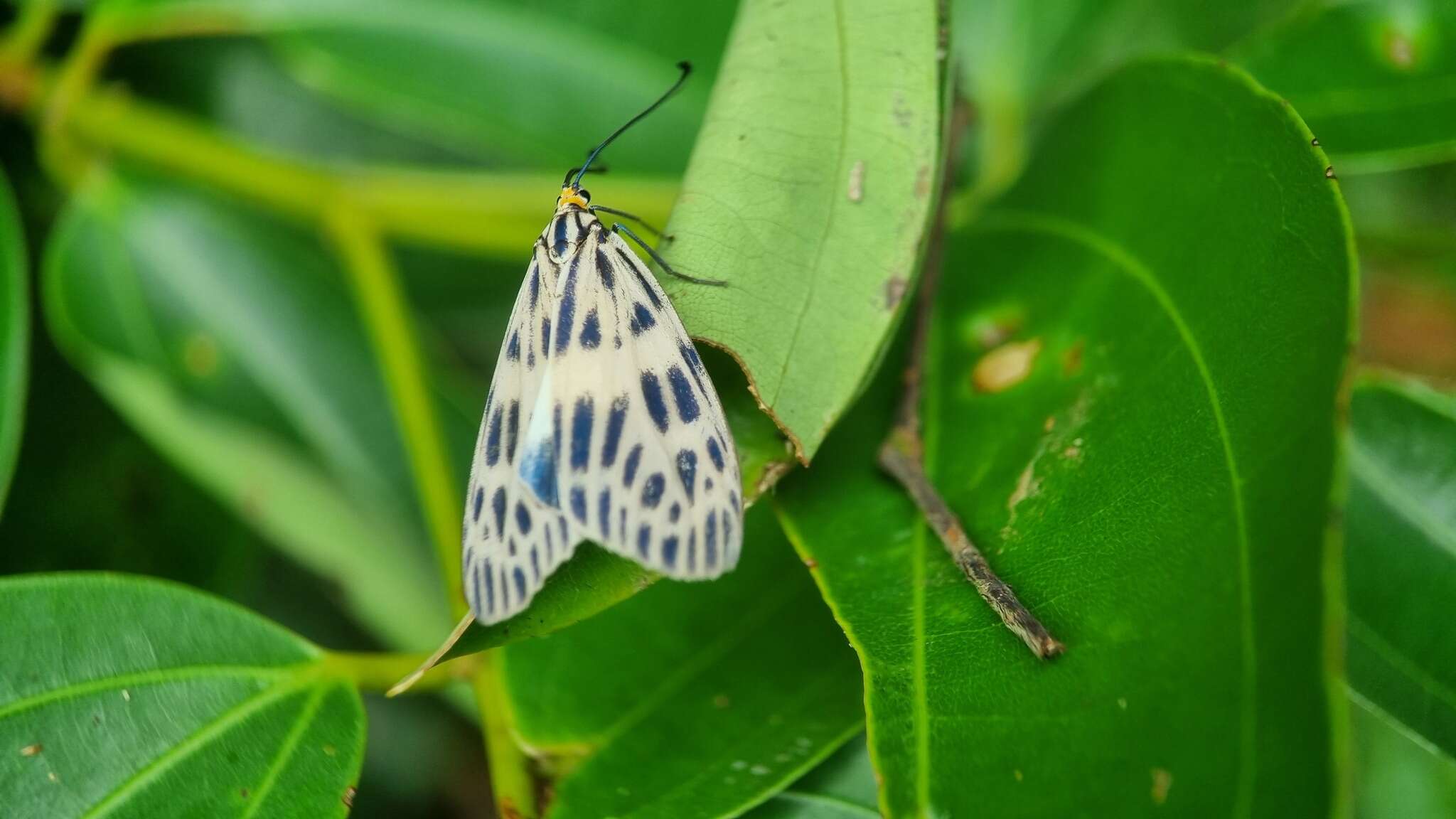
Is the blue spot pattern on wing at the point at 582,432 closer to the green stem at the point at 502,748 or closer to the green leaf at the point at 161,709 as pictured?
the green stem at the point at 502,748

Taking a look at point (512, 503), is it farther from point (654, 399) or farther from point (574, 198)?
point (574, 198)

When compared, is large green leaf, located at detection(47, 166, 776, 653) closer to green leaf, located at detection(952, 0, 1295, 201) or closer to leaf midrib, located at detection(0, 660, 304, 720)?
leaf midrib, located at detection(0, 660, 304, 720)

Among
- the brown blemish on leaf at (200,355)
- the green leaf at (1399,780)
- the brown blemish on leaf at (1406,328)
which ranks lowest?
the green leaf at (1399,780)

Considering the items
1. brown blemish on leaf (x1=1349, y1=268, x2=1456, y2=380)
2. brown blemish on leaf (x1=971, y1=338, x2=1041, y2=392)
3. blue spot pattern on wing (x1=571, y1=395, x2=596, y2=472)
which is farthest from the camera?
brown blemish on leaf (x1=1349, y1=268, x2=1456, y2=380)

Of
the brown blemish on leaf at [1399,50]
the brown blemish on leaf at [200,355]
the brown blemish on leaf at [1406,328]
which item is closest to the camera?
the brown blemish on leaf at [1399,50]

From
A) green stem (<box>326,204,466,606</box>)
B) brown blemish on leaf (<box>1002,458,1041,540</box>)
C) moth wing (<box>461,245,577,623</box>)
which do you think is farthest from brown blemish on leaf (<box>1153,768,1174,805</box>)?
green stem (<box>326,204,466,606</box>)

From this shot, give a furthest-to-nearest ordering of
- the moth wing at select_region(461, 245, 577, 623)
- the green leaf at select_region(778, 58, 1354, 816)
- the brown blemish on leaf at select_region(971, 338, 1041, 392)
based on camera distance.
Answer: the brown blemish on leaf at select_region(971, 338, 1041, 392) < the moth wing at select_region(461, 245, 577, 623) < the green leaf at select_region(778, 58, 1354, 816)

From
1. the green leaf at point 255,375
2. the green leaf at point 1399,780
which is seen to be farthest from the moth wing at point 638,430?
the green leaf at point 1399,780
